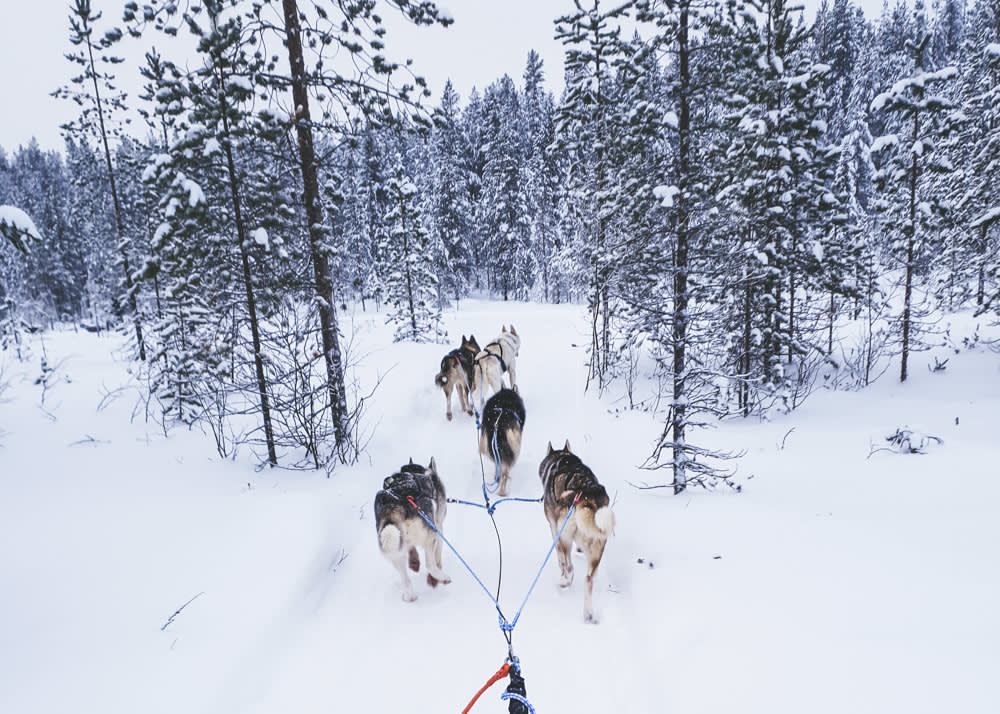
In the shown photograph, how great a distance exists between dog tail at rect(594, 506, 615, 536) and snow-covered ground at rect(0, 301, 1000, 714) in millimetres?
894

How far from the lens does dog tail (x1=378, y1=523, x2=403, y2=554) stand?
4.24 m

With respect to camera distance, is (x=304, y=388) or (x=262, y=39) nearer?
(x=262, y=39)

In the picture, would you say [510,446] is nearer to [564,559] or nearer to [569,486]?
[569,486]

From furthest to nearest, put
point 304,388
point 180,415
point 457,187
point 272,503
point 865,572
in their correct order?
point 457,187, point 180,415, point 304,388, point 272,503, point 865,572

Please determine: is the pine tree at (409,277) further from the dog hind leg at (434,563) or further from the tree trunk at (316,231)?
the dog hind leg at (434,563)

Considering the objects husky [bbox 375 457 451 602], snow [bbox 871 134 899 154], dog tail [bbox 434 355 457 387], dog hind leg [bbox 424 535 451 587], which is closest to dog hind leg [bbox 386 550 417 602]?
husky [bbox 375 457 451 602]

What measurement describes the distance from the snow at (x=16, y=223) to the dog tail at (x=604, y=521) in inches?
222

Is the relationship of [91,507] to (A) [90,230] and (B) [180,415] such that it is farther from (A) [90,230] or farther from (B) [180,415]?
(A) [90,230]

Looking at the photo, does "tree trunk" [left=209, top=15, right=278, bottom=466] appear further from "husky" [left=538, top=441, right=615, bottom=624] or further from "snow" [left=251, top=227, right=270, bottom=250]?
"husky" [left=538, top=441, right=615, bottom=624]

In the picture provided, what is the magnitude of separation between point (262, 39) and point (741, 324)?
12.0 meters

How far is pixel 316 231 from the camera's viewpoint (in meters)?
7.41

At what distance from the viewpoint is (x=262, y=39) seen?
22.7ft

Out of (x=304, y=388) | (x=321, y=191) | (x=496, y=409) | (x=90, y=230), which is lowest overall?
(x=496, y=409)

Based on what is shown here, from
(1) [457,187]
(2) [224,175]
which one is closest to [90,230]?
(1) [457,187]
